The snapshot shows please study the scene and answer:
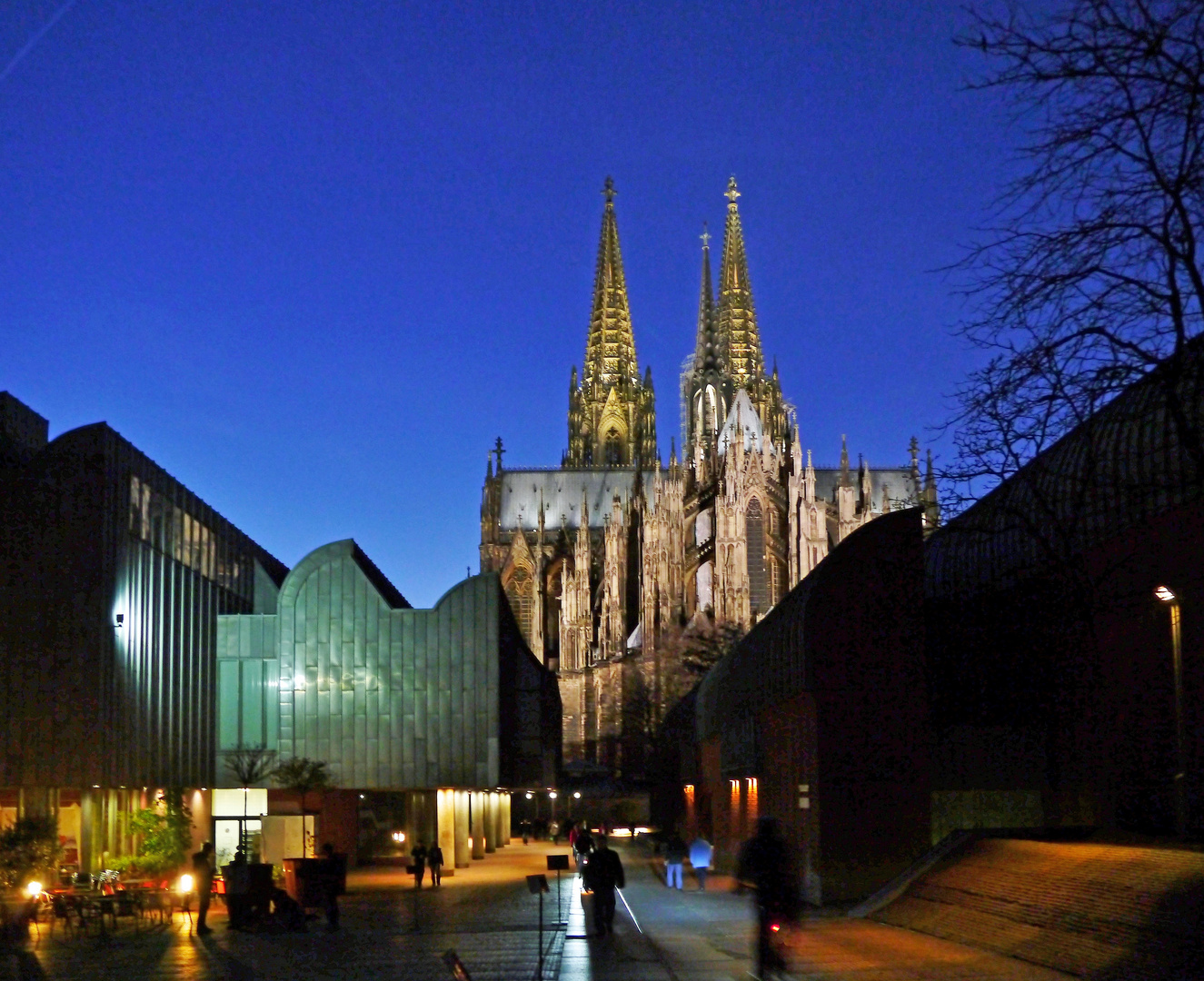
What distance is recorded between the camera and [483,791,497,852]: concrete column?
54.8 metres

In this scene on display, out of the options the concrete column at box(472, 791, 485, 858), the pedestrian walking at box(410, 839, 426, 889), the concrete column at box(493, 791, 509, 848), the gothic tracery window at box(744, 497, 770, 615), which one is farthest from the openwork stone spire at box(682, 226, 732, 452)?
the pedestrian walking at box(410, 839, 426, 889)

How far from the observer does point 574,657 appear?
98.8m

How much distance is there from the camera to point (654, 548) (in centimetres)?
9294

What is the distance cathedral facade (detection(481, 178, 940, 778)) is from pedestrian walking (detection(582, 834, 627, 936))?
5462 centimetres

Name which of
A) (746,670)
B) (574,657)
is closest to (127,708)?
(746,670)

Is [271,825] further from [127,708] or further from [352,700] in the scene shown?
[127,708]

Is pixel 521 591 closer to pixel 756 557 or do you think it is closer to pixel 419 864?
pixel 756 557

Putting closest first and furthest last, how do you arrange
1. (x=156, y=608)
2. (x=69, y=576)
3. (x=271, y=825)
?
(x=69, y=576), (x=156, y=608), (x=271, y=825)

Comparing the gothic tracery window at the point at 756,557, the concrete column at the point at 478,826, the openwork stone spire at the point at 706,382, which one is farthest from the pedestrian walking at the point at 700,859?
the openwork stone spire at the point at 706,382

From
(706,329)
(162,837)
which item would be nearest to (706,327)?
(706,329)

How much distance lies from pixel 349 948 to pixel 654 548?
7261 centimetres

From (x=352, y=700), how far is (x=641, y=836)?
3232 centimetres

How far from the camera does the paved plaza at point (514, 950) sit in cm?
1666

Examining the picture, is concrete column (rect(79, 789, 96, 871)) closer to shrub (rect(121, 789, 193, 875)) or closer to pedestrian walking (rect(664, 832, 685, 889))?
shrub (rect(121, 789, 193, 875))
